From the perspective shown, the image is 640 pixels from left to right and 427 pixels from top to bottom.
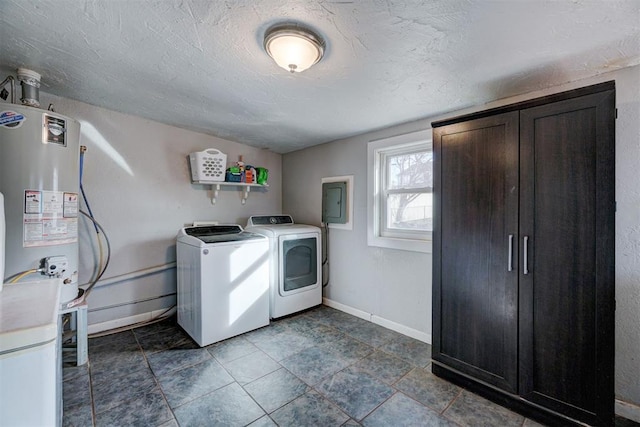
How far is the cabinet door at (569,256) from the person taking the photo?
4.50ft

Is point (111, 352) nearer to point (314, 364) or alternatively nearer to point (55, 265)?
point (55, 265)

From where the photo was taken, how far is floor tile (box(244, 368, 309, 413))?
5.75ft

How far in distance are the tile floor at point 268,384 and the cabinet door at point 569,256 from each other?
338 mm

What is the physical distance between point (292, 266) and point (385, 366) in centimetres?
139

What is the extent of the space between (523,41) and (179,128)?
10.0ft

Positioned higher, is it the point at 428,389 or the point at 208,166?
the point at 208,166

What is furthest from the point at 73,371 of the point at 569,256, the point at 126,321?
the point at 569,256

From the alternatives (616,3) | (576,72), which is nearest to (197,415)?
(616,3)

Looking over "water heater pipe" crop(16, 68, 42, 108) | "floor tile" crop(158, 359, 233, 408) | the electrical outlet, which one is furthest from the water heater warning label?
"floor tile" crop(158, 359, 233, 408)

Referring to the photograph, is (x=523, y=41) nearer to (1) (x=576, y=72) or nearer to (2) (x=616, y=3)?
(2) (x=616, y=3)

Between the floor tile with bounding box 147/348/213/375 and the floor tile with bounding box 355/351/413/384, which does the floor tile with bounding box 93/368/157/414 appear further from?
the floor tile with bounding box 355/351/413/384

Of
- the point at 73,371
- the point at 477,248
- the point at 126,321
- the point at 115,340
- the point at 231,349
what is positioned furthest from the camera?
the point at 126,321

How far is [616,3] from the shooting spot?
117 cm

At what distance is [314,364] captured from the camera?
2.17 m
